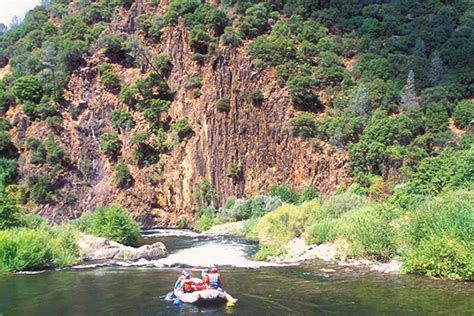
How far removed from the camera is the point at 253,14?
3957 inches

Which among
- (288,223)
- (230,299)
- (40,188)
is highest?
(40,188)

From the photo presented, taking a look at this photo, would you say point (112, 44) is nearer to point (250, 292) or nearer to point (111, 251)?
point (111, 251)

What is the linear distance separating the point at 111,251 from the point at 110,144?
4737 cm

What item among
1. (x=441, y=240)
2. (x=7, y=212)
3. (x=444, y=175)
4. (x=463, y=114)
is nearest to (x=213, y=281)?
(x=441, y=240)

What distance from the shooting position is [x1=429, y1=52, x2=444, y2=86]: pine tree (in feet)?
279

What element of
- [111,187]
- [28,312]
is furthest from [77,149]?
[28,312]

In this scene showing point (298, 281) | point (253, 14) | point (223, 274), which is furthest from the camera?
point (253, 14)

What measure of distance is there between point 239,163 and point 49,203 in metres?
31.2

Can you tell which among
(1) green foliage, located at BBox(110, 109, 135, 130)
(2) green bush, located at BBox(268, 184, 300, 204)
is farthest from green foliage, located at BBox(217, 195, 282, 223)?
(1) green foliage, located at BBox(110, 109, 135, 130)

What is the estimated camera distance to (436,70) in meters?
86.1

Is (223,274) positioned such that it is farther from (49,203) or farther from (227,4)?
(227,4)

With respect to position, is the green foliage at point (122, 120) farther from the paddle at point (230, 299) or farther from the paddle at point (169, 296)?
the paddle at point (230, 299)

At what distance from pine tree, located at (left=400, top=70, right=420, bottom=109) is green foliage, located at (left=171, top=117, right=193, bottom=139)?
33.2 meters

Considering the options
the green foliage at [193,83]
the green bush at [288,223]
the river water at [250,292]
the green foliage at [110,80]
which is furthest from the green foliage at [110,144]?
the river water at [250,292]
